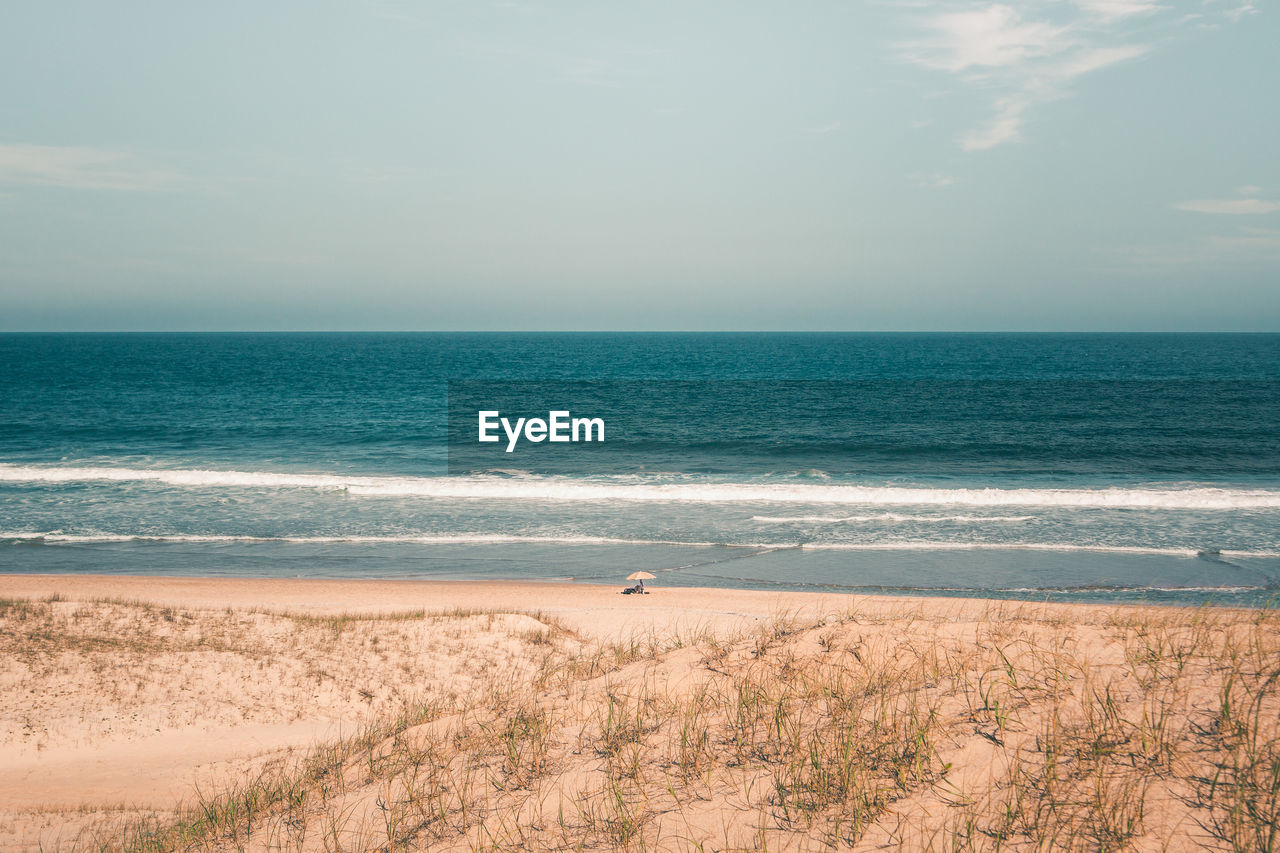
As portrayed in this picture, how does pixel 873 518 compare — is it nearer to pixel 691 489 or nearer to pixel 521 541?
pixel 691 489

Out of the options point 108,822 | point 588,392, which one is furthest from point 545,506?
point 588,392

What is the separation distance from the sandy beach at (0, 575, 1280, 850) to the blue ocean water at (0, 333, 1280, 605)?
→ 855 centimetres

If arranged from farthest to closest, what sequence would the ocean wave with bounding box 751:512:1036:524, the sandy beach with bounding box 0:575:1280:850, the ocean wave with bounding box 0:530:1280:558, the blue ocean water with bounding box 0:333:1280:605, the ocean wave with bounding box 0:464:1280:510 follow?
1. the ocean wave with bounding box 0:464:1280:510
2. the ocean wave with bounding box 751:512:1036:524
3. the ocean wave with bounding box 0:530:1280:558
4. the blue ocean water with bounding box 0:333:1280:605
5. the sandy beach with bounding box 0:575:1280:850

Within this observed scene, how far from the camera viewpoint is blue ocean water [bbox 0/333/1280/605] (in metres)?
18.8

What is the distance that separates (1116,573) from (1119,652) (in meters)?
13.6

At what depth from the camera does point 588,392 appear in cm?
6506

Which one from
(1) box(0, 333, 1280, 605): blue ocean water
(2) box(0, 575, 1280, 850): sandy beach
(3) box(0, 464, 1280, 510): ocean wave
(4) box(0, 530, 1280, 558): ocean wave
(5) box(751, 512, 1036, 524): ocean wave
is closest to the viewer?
(2) box(0, 575, 1280, 850): sandy beach

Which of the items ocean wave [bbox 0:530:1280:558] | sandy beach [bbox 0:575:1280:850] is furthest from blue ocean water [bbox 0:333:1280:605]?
sandy beach [bbox 0:575:1280:850]

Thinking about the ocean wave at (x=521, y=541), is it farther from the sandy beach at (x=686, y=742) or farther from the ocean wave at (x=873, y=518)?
the sandy beach at (x=686, y=742)

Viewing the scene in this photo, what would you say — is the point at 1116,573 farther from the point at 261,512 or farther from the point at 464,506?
the point at 261,512

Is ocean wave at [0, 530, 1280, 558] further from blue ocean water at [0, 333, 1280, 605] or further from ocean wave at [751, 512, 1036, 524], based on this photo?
ocean wave at [751, 512, 1036, 524]

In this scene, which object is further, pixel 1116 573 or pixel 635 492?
pixel 635 492

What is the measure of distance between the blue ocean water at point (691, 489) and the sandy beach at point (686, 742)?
855 centimetres

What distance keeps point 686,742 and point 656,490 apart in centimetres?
2274
